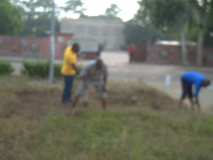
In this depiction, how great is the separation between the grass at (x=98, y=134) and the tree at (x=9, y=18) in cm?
3887

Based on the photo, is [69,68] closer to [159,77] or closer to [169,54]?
[159,77]

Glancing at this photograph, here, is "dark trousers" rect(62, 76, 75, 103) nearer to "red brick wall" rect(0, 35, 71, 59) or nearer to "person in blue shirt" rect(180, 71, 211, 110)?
"person in blue shirt" rect(180, 71, 211, 110)

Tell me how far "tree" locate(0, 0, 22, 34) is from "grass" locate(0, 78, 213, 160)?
38.9 metres

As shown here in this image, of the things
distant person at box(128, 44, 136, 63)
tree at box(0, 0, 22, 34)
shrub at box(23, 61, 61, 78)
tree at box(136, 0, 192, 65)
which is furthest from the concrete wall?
shrub at box(23, 61, 61, 78)

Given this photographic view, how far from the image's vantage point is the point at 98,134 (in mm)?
7559

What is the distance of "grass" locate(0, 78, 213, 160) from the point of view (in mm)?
6500

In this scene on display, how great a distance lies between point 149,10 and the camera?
39.2 meters

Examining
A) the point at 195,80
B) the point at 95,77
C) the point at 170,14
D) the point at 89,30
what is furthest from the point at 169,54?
the point at 95,77

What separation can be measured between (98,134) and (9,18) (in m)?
43.9

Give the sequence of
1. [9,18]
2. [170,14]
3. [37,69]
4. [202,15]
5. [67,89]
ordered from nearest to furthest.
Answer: [67,89] → [37,69] → [202,15] → [170,14] → [9,18]

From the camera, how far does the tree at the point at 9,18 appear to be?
48.2m

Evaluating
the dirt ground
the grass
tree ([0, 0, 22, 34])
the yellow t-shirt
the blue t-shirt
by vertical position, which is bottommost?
the dirt ground

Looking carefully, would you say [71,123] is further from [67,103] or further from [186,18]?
[186,18]

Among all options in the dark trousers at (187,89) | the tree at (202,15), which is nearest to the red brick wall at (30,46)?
the tree at (202,15)
